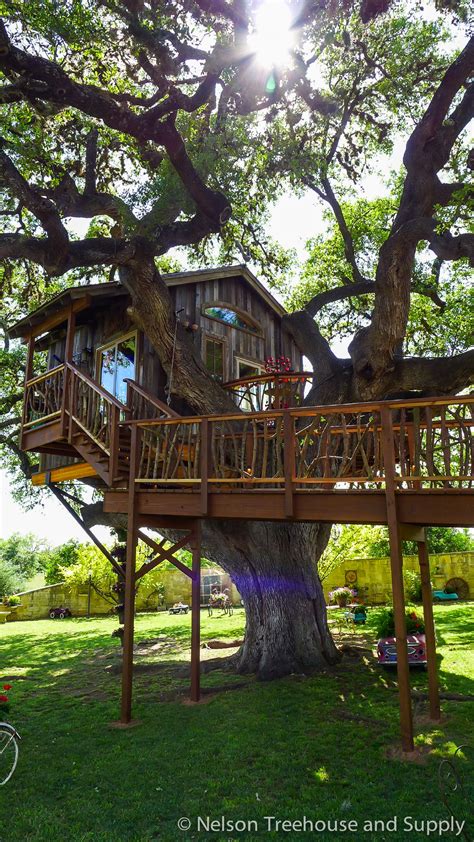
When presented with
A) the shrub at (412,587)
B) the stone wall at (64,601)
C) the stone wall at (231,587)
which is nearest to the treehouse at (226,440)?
the shrub at (412,587)

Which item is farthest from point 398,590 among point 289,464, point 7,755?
point 7,755

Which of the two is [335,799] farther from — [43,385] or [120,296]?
[120,296]

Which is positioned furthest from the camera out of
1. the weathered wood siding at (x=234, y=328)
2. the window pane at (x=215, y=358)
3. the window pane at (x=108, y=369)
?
the window pane at (x=215, y=358)

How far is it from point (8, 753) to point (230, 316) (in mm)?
9795

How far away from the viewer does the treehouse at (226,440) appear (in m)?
6.47

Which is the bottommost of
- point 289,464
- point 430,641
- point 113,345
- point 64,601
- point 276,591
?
point 64,601

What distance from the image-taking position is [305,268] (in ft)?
59.3

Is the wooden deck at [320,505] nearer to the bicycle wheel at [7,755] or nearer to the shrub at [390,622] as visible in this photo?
the bicycle wheel at [7,755]

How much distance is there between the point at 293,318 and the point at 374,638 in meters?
8.07

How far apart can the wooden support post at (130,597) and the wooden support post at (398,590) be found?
3720 millimetres

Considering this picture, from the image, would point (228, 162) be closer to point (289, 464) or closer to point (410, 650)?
point (289, 464)

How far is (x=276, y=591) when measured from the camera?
10688mm

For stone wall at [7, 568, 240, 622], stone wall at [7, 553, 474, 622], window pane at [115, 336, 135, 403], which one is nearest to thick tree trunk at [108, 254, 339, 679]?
window pane at [115, 336, 135, 403]

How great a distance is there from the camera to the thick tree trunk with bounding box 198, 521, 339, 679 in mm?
10492
